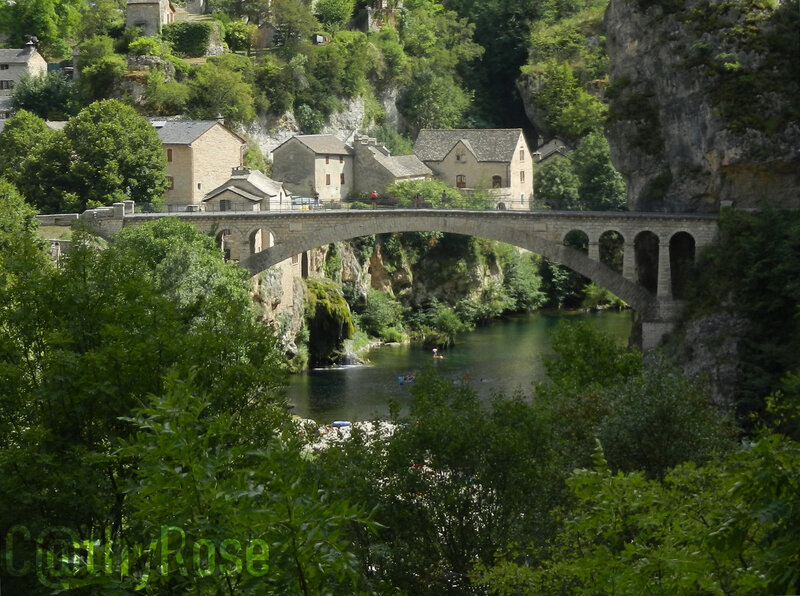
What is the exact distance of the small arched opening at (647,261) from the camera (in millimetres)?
52500

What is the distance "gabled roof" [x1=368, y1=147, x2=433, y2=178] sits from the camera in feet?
246

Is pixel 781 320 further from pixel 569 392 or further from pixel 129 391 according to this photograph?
pixel 129 391

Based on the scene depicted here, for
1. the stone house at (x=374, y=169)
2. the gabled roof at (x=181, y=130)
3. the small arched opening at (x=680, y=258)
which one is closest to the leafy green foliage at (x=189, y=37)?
the stone house at (x=374, y=169)

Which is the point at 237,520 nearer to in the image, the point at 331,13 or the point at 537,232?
the point at 537,232

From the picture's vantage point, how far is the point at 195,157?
62.4m

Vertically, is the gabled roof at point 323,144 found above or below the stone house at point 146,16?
below

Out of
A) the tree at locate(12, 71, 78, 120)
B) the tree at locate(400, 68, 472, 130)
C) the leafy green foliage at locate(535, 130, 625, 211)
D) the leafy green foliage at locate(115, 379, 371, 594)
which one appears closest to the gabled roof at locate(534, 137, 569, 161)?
the leafy green foliage at locate(535, 130, 625, 211)

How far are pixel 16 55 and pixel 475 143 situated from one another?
87.3 ft

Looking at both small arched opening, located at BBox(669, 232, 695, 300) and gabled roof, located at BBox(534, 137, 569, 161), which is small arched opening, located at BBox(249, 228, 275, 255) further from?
gabled roof, located at BBox(534, 137, 569, 161)

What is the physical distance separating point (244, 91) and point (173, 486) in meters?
60.2

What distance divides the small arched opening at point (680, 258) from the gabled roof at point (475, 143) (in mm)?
28601

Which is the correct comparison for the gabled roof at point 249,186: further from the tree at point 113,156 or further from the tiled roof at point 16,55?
the tiled roof at point 16,55

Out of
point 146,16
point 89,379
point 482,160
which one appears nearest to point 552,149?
point 482,160

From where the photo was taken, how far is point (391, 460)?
22359mm
